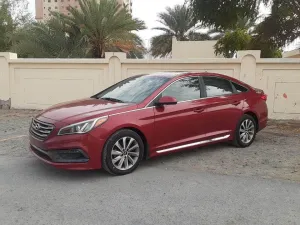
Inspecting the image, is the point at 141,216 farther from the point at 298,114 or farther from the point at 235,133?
the point at 298,114

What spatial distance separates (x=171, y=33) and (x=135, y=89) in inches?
1115

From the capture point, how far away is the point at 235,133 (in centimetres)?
→ 618

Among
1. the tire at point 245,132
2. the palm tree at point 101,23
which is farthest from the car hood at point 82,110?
the palm tree at point 101,23

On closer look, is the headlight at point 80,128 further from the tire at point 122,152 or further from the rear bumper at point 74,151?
the tire at point 122,152

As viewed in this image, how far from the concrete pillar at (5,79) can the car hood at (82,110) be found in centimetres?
737

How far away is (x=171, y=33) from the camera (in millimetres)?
32719

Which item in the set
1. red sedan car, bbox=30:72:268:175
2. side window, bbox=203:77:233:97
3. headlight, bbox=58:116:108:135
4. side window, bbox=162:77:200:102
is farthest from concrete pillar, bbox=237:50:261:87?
headlight, bbox=58:116:108:135

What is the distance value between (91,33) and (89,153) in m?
12.1

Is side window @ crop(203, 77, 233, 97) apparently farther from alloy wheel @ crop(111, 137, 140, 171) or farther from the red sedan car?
alloy wheel @ crop(111, 137, 140, 171)

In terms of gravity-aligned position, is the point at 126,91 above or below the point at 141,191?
above

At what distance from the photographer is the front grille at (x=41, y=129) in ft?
15.0

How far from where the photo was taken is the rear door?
5.72 metres

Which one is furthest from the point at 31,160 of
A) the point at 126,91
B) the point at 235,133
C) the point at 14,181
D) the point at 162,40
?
the point at 162,40

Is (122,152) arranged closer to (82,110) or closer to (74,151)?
(74,151)
